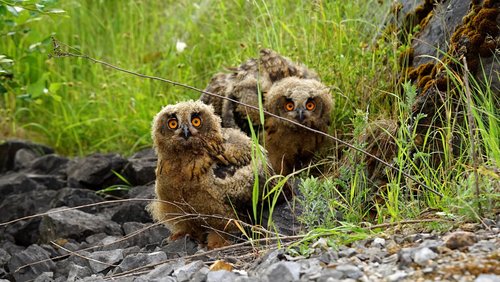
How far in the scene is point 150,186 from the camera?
768cm

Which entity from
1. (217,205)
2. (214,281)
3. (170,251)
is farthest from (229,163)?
(214,281)

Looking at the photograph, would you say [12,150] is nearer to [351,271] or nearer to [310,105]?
[310,105]

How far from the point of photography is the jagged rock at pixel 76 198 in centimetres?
745

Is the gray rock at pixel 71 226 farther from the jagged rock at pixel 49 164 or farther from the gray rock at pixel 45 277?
the jagged rock at pixel 49 164

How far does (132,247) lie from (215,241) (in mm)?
608

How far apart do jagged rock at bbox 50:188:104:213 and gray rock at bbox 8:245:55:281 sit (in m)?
1.29

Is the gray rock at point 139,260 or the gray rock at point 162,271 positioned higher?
the gray rock at point 162,271

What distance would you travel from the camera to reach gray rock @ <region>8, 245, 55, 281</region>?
589 cm

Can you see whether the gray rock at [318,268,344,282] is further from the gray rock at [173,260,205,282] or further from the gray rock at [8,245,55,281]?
the gray rock at [8,245,55,281]

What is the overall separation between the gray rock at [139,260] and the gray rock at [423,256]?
1.88 meters

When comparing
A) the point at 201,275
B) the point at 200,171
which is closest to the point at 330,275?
the point at 201,275

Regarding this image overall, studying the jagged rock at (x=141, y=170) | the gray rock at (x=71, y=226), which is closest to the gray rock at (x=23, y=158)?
the jagged rock at (x=141, y=170)

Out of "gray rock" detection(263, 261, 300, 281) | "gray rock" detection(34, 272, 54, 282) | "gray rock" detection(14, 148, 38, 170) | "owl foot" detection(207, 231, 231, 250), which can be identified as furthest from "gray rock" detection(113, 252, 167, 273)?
"gray rock" detection(14, 148, 38, 170)

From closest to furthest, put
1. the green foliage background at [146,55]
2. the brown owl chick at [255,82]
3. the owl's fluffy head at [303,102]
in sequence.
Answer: the owl's fluffy head at [303,102] → the green foliage background at [146,55] → the brown owl chick at [255,82]
